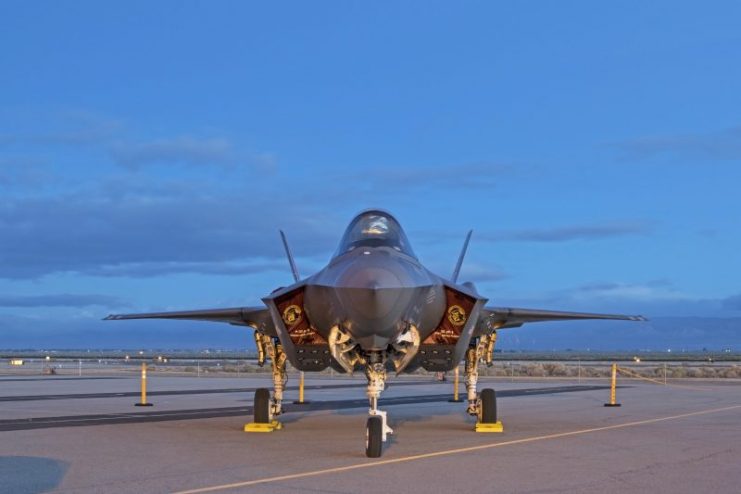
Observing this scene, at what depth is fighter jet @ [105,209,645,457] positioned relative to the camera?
11.0 meters

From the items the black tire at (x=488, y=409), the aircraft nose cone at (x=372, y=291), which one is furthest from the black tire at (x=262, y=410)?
the aircraft nose cone at (x=372, y=291)

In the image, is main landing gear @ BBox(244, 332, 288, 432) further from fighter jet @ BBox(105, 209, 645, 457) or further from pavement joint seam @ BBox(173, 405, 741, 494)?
pavement joint seam @ BBox(173, 405, 741, 494)

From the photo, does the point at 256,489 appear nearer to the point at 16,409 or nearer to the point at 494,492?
the point at 494,492

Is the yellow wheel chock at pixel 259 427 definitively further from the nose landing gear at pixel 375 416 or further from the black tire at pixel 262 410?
the nose landing gear at pixel 375 416

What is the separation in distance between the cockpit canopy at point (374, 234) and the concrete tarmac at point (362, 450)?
9.40ft

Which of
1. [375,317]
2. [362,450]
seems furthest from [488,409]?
[375,317]

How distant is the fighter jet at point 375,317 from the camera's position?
36.1ft

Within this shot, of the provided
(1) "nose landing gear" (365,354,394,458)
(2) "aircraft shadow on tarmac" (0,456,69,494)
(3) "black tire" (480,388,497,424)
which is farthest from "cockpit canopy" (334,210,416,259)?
(2) "aircraft shadow on tarmac" (0,456,69,494)

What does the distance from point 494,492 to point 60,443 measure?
723 cm

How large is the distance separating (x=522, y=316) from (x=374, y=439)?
650 centimetres

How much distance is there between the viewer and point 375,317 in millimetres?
10938

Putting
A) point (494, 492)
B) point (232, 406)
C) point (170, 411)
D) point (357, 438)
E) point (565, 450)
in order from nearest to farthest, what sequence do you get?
point (494, 492), point (565, 450), point (357, 438), point (170, 411), point (232, 406)

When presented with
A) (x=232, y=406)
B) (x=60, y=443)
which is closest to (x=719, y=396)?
(x=232, y=406)

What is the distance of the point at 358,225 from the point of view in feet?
43.6
